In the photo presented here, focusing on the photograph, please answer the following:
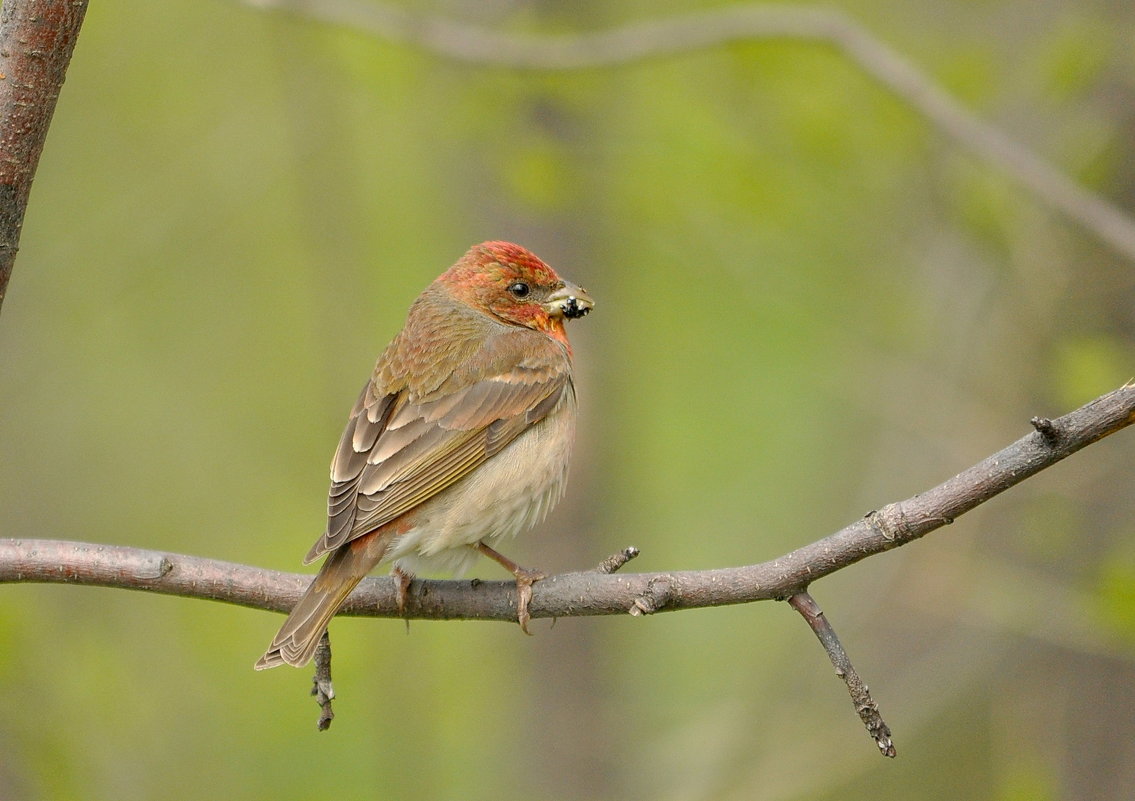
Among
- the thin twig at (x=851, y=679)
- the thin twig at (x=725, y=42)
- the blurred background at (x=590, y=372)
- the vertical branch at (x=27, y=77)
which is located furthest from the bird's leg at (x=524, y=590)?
the thin twig at (x=725, y=42)

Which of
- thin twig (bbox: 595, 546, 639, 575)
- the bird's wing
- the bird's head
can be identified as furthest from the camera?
the bird's head

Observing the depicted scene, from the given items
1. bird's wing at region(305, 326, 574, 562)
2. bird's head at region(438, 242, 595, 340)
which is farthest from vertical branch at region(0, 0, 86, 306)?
bird's head at region(438, 242, 595, 340)

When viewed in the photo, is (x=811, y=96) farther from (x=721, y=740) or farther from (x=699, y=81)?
(x=721, y=740)

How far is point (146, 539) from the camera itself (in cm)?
1154

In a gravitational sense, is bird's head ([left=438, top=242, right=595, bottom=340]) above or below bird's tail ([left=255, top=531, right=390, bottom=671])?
above

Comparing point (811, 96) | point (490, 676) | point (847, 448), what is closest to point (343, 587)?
point (811, 96)

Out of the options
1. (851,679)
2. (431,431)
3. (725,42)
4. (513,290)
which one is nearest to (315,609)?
(431,431)

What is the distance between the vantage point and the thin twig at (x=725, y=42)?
18.8 feet

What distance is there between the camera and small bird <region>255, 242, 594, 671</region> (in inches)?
190

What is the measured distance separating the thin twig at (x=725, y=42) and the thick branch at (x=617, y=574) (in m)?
2.67

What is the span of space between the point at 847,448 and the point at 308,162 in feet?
16.5

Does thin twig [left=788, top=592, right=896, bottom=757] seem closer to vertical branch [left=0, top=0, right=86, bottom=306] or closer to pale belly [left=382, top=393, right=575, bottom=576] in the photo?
pale belly [left=382, top=393, right=575, bottom=576]

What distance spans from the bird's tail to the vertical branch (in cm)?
152

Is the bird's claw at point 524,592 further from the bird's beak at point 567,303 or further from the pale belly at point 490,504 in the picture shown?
the bird's beak at point 567,303
